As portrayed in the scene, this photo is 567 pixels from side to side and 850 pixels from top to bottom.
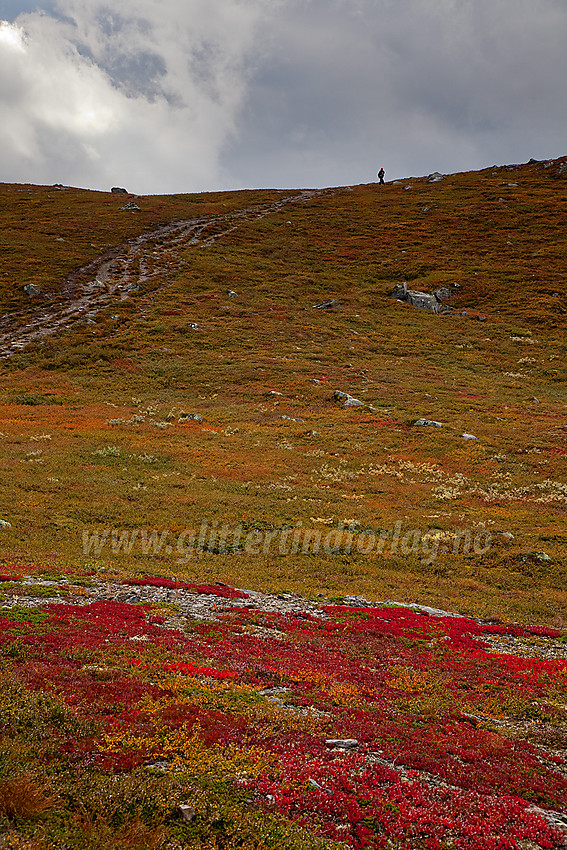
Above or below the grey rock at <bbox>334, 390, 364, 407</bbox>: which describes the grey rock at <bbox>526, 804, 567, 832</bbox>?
below

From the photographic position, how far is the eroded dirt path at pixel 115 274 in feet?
245

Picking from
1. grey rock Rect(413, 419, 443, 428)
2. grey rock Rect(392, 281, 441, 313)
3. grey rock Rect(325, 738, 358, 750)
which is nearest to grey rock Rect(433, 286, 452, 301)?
grey rock Rect(392, 281, 441, 313)

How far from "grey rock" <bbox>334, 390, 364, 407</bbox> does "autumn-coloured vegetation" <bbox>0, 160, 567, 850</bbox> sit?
7.23 feet

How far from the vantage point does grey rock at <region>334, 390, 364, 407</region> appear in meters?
55.0

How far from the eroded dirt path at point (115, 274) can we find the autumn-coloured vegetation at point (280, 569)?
1.65 m

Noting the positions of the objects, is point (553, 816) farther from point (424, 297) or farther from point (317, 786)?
point (424, 297)

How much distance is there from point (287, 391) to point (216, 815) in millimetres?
52510

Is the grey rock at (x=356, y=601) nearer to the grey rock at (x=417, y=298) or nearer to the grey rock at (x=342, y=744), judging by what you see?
the grey rock at (x=342, y=744)

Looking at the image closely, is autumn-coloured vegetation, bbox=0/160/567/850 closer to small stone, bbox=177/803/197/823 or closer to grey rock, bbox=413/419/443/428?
small stone, bbox=177/803/197/823

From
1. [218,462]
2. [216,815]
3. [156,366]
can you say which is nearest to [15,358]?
[156,366]

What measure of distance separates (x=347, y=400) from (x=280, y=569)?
32394 mm

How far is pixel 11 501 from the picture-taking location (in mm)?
29297

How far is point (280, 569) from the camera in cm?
2572

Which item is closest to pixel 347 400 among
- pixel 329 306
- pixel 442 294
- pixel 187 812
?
pixel 329 306
